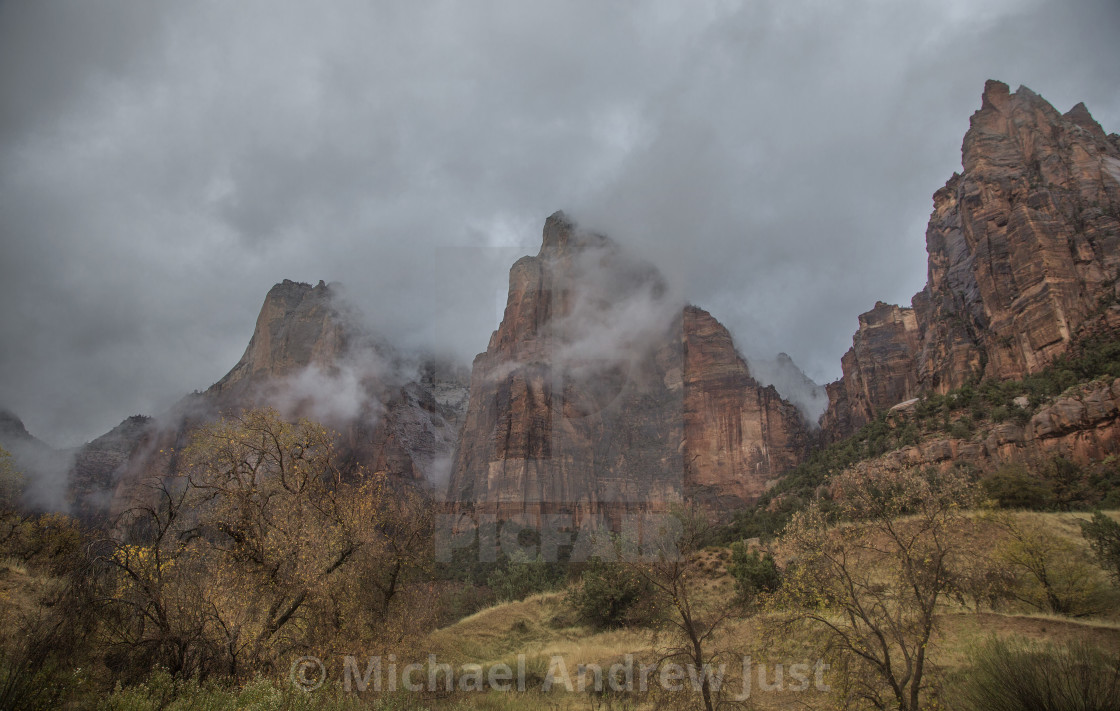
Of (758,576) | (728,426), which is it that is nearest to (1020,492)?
(758,576)

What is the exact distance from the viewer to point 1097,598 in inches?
846

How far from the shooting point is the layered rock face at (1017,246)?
57594 millimetres

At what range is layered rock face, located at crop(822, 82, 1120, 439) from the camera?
57.6 m

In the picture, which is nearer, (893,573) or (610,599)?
(893,573)

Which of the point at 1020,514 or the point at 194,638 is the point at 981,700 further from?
the point at 1020,514

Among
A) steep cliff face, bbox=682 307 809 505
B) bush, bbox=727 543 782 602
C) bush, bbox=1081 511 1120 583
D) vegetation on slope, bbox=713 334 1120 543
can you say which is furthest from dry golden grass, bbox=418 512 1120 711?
steep cliff face, bbox=682 307 809 505

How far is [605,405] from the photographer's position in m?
117

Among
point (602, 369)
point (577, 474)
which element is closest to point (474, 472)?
point (577, 474)

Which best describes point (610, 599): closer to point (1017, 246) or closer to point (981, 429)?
point (981, 429)

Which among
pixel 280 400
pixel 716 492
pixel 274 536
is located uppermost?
pixel 280 400

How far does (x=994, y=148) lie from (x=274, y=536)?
330 ft
